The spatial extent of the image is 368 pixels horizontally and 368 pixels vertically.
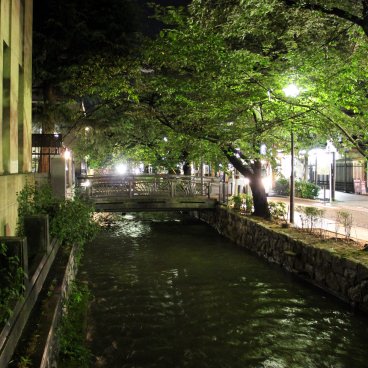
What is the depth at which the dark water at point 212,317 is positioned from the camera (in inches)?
320

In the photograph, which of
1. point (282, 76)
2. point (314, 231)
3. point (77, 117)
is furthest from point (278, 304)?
point (77, 117)

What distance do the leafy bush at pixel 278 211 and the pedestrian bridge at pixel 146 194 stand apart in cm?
518

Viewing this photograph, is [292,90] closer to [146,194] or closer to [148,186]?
[148,186]

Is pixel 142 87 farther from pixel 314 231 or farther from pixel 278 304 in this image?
pixel 278 304

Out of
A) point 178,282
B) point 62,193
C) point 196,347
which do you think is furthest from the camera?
point 62,193

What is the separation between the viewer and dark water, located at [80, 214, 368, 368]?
814 centimetres

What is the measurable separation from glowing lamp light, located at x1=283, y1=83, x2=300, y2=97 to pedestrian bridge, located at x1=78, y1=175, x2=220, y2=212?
1186cm

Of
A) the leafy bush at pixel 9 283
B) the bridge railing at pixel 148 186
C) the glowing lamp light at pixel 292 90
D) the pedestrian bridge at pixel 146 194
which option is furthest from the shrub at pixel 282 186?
the leafy bush at pixel 9 283

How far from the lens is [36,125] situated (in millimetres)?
23984

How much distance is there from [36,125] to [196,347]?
1934 centimetres

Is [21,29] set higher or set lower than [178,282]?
higher

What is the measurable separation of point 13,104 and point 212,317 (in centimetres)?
760

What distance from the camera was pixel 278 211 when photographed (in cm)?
2009

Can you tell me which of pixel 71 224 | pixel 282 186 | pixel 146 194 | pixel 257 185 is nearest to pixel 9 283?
pixel 71 224
